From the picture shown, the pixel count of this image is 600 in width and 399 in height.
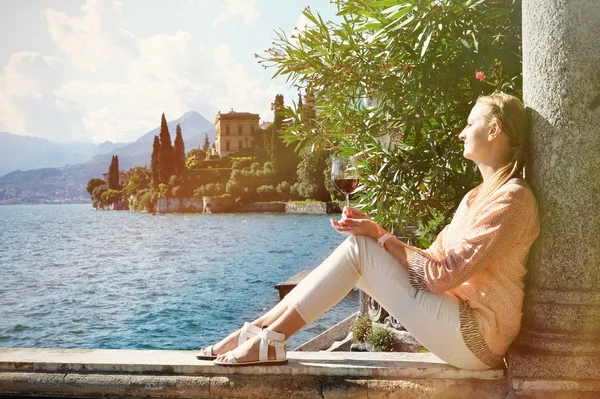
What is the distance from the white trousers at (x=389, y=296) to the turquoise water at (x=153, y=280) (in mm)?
19296

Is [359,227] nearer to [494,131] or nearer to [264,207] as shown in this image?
[494,131]

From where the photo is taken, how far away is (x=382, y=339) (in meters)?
9.84

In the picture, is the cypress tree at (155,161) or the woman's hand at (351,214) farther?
the cypress tree at (155,161)

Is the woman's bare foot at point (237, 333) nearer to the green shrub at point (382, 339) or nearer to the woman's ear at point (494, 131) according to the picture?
the woman's ear at point (494, 131)

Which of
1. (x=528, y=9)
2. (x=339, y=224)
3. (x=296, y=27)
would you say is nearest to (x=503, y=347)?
(x=339, y=224)

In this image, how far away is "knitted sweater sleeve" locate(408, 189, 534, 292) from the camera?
219 centimetres

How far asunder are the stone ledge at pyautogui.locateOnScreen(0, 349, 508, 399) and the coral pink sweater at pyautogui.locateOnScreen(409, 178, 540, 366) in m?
0.16

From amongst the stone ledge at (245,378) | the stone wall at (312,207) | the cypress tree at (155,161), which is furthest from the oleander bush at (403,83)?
the cypress tree at (155,161)

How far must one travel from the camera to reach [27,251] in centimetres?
5959

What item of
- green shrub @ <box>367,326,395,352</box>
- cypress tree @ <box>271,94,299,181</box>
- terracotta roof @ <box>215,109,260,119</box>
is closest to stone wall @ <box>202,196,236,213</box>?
cypress tree @ <box>271,94,299,181</box>

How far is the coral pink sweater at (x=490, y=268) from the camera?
2191 millimetres

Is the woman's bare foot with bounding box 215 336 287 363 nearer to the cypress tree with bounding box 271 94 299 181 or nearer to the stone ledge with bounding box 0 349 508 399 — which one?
the stone ledge with bounding box 0 349 508 399

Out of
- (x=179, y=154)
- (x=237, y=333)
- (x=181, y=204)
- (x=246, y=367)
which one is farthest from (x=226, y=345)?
(x=181, y=204)

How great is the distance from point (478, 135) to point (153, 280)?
4347 cm
